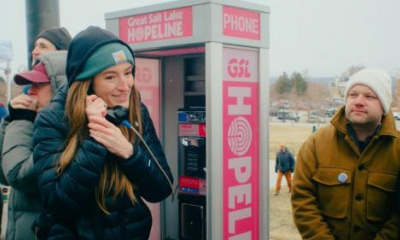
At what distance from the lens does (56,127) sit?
187 cm

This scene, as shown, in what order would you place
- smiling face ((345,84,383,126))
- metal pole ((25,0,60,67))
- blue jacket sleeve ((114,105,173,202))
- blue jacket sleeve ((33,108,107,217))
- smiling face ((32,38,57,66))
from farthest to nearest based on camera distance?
metal pole ((25,0,60,67)) < smiling face ((32,38,57,66)) < smiling face ((345,84,383,126)) < blue jacket sleeve ((114,105,173,202)) < blue jacket sleeve ((33,108,107,217))

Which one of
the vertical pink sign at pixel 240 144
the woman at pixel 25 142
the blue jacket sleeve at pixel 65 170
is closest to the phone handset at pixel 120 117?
the blue jacket sleeve at pixel 65 170

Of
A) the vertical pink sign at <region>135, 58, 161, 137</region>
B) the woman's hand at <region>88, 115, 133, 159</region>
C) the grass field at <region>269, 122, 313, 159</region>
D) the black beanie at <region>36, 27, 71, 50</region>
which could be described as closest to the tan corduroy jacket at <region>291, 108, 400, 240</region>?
the woman's hand at <region>88, 115, 133, 159</region>

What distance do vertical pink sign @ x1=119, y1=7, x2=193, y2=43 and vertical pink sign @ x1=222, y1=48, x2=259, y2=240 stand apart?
36cm

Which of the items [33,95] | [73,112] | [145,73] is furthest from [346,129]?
[145,73]

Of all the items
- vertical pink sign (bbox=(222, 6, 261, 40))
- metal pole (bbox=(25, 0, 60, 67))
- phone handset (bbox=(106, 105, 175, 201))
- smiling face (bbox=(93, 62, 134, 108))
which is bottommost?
phone handset (bbox=(106, 105, 175, 201))

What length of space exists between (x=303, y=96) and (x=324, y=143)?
66.7 meters

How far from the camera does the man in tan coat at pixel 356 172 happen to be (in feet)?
7.89

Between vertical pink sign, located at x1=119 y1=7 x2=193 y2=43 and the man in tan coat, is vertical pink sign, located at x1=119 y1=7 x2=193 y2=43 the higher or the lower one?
the higher one

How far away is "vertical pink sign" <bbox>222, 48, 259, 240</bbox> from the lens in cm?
344

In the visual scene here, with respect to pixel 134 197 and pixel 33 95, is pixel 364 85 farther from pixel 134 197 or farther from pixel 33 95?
pixel 33 95

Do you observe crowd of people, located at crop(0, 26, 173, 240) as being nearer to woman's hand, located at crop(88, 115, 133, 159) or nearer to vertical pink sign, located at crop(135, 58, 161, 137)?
woman's hand, located at crop(88, 115, 133, 159)

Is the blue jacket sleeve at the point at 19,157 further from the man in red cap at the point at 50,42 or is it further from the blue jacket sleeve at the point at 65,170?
the man in red cap at the point at 50,42

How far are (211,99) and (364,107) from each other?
117 cm
